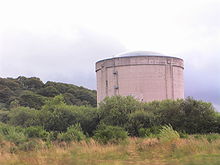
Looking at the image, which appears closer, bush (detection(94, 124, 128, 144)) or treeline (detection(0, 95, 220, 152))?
bush (detection(94, 124, 128, 144))

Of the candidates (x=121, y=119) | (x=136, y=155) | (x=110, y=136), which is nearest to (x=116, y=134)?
(x=110, y=136)

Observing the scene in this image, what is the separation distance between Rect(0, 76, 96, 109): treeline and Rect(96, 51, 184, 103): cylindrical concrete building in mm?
32164

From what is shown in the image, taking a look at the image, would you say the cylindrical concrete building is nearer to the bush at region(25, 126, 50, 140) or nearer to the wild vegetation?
the wild vegetation

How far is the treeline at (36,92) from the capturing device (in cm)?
7538

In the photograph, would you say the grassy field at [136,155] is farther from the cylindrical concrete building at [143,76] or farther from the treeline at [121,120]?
the cylindrical concrete building at [143,76]

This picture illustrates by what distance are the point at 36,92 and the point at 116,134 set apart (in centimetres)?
6087

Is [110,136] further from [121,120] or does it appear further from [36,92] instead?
[36,92]

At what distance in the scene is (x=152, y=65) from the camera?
1721 inches

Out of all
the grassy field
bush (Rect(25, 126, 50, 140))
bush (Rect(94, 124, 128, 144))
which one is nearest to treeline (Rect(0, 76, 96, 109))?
bush (Rect(25, 126, 50, 140))

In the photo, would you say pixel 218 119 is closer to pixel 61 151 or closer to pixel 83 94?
pixel 61 151

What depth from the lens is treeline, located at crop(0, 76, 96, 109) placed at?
247ft

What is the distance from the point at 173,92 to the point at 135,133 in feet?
43.7

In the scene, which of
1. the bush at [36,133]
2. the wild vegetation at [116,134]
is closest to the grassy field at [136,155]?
the wild vegetation at [116,134]

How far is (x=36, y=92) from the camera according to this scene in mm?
83188
